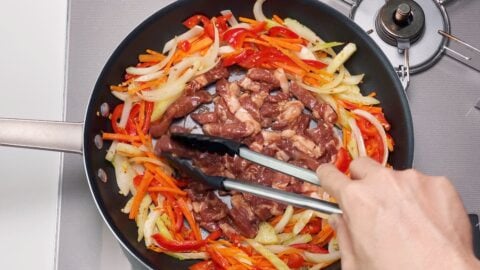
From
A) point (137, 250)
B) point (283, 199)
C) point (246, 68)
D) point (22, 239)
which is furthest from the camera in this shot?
point (246, 68)

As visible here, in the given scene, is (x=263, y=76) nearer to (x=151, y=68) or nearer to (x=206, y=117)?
(x=206, y=117)

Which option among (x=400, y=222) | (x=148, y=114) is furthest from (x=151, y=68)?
(x=400, y=222)

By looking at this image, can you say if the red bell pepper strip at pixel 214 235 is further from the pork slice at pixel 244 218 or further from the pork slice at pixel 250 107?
the pork slice at pixel 250 107

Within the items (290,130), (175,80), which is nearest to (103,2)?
(175,80)

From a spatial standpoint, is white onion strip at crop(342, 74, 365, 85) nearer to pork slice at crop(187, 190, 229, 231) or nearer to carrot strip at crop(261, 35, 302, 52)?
carrot strip at crop(261, 35, 302, 52)

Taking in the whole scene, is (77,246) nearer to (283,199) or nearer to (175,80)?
(175,80)
